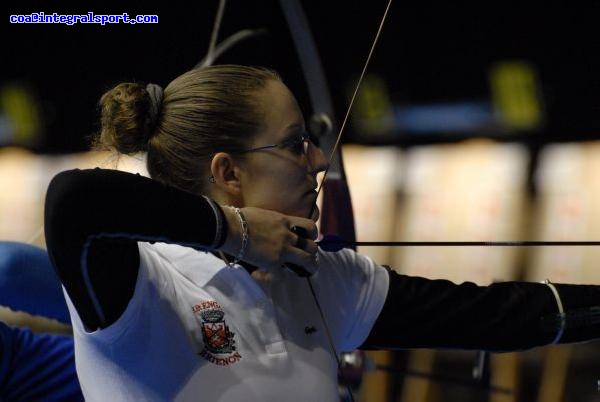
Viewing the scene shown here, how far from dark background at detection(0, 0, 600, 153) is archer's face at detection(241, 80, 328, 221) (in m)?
2.08

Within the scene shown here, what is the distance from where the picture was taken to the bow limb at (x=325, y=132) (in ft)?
6.39

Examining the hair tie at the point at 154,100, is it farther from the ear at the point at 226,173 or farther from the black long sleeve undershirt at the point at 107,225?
the black long sleeve undershirt at the point at 107,225

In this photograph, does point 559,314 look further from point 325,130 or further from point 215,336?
point 325,130

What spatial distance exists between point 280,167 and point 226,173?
64 mm

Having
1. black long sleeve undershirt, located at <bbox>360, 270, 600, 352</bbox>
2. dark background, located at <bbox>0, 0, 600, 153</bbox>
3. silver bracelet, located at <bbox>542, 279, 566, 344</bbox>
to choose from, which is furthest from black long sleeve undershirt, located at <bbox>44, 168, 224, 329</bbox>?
dark background, located at <bbox>0, 0, 600, 153</bbox>

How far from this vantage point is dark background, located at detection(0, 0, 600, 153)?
3490 millimetres

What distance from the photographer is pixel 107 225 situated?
3.11 feet

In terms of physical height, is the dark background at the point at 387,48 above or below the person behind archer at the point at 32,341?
below

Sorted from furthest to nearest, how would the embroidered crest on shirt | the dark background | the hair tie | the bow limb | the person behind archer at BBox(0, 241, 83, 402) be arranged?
the dark background < the bow limb < the person behind archer at BBox(0, 241, 83, 402) < the hair tie < the embroidered crest on shirt

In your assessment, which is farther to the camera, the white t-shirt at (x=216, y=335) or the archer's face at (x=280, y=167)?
the archer's face at (x=280, y=167)

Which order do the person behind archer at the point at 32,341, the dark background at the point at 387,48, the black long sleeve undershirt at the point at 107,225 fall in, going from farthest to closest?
the dark background at the point at 387,48
the person behind archer at the point at 32,341
the black long sleeve undershirt at the point at 107,225

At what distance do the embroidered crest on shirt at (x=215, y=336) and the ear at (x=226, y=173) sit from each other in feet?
0.46

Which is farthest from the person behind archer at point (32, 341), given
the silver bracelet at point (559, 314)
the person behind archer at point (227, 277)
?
the silver bracelet at point (559, 314)

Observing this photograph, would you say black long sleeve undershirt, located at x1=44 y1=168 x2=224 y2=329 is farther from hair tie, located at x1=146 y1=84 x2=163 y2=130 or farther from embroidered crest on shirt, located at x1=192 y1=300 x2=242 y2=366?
hair tie, located at x1=146 y1=84 x2=163 y2=130
